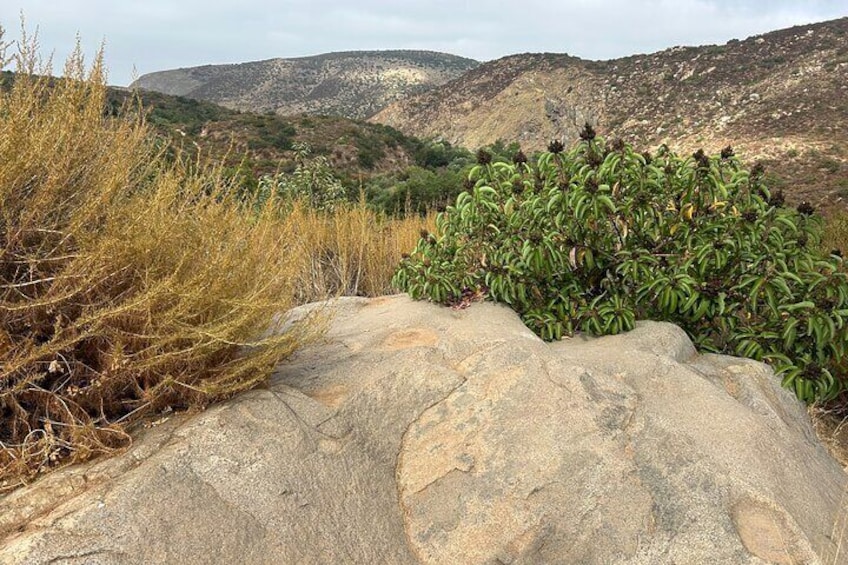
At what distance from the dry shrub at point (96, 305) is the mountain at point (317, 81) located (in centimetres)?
5447

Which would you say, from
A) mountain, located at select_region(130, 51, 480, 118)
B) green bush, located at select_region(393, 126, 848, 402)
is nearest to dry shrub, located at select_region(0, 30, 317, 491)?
green bush, located at select_region(393, 126, 848, 402)

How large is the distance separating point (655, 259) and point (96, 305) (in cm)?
299

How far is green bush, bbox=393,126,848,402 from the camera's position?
3.49m

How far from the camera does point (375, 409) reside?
8.46 ft

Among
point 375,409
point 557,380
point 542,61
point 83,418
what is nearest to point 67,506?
point 83,418

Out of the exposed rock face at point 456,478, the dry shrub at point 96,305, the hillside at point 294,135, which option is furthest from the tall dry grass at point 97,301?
the hillside at point 294,135

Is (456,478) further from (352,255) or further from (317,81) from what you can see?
(317,81)

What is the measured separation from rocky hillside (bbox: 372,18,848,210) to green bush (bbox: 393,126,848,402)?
1586 centimetres

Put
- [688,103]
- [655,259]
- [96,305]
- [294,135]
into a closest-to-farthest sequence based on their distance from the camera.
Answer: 1. [96,305]
2. [655,259]
3. [294,135]
4. [688,103]

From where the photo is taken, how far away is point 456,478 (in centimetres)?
233

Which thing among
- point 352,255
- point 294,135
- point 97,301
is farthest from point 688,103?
point 97,301

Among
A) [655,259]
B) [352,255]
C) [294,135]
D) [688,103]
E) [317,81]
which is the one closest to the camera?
[655,259]

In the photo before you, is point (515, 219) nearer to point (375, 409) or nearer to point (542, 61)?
point (375, 409)

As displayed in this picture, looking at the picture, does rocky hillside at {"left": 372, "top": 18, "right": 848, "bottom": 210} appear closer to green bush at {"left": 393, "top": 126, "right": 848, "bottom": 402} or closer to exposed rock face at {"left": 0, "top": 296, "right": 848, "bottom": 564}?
green bush at {"left": 393, "top": 126, "right": 848, "bottom": 402}
